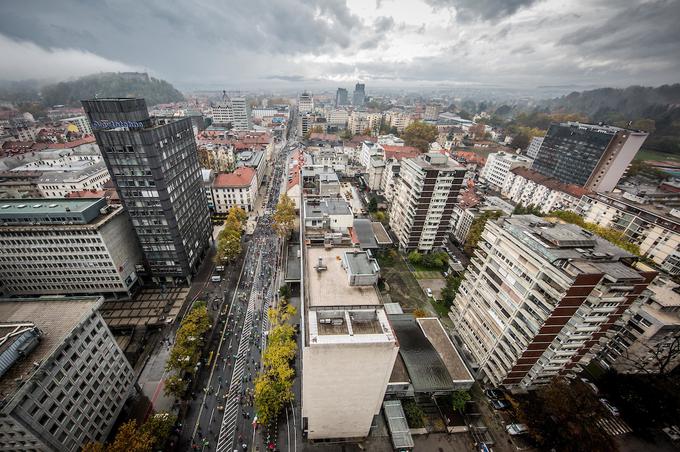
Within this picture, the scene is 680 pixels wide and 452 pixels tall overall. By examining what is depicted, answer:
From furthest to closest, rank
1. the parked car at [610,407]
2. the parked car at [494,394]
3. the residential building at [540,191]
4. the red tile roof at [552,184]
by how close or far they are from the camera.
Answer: the residential building at [540,191] < the red tile roof at [552,184] < the parked car at [494,394] < the parked car at [610,407]

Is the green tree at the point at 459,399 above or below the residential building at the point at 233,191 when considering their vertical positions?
below

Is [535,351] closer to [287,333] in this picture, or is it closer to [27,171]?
[287,333]

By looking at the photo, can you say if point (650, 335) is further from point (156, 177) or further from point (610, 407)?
point (156, 177)

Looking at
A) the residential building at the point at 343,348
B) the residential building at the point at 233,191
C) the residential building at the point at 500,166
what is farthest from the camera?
the residential building at the point at 500,166

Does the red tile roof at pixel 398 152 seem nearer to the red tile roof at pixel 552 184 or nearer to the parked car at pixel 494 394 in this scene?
the red tile roof at pixel 552 184

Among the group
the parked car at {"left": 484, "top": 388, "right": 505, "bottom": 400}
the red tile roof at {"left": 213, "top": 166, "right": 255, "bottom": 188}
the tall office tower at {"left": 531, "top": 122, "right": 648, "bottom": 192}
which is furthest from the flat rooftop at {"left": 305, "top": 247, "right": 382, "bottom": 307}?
the tall office tower at {"left": 531, "top": 122, "right": 648, "bottom": 192}

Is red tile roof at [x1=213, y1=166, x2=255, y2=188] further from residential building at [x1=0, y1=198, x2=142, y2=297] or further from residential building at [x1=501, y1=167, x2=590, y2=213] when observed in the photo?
residential building at [x1=501, y1=167, x2=590, y2=213]

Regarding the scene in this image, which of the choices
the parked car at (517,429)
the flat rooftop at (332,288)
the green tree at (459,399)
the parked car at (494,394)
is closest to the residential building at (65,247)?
the flat rooftop at (332,288)
